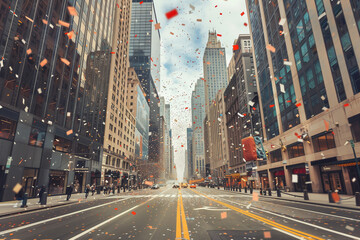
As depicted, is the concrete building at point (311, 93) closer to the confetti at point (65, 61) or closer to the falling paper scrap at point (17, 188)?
the falling paper scrap at point (17, 188)

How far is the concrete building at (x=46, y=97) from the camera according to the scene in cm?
1912

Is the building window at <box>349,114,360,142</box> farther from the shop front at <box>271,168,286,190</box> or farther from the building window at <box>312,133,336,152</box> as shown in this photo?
the shop front at <box>271,168,286,190</box>

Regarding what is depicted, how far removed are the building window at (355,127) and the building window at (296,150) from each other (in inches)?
391

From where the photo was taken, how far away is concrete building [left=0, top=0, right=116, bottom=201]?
19.1 metres

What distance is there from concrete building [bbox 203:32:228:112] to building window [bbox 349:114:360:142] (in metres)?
137

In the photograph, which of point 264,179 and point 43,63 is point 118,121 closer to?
point 43,63

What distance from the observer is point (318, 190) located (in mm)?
26594

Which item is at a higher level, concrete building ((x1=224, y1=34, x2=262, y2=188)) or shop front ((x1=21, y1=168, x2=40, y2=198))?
concrete building ((x1=224, y1=34, x2=262, y2=188))

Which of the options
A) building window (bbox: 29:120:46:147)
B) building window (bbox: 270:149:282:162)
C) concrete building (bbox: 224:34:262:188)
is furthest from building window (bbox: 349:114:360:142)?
building window (bbox: 29:120:46:147)

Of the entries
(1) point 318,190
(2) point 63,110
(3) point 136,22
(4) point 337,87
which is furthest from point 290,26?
(3) point 136,22

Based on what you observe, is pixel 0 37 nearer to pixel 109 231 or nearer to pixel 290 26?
pixel 109 231

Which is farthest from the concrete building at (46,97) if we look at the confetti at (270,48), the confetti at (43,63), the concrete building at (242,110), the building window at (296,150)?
the concrete building at (242,110)

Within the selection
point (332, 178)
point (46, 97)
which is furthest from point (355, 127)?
point (46, 97)

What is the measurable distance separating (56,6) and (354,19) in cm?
3552
